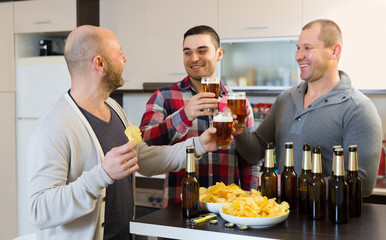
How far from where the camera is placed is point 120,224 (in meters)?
1.87

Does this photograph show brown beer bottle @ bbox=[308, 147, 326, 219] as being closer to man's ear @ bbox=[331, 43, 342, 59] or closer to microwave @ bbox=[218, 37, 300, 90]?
man's ear @ bbox=[331, 43, 342, 59]

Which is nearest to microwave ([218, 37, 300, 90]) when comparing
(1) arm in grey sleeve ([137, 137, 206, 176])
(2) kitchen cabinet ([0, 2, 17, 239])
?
(1) arm in grey sleeve ([137, 137, 206, 176])

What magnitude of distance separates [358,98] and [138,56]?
2644 mm

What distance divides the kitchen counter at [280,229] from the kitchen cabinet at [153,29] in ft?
8.80

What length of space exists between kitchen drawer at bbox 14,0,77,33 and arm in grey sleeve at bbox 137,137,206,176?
8.44 ft

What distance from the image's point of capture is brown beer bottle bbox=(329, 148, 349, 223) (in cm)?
146

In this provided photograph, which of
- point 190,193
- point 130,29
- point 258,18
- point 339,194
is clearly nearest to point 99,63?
point 190,193

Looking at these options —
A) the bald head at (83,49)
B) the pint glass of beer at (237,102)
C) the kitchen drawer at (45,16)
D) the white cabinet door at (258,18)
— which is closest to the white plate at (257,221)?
the pint glass of beer at (237,102)

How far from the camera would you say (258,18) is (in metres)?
3.78

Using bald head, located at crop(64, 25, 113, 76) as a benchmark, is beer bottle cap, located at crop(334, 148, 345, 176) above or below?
below

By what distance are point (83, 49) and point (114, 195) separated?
2.06ft

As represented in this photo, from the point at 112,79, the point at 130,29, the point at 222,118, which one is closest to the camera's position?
the point at 222,118

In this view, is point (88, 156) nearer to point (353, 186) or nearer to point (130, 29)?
point (353, 186)

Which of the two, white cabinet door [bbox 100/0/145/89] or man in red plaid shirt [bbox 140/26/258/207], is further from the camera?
white cabinet door [bbox 100/0/145/89]
